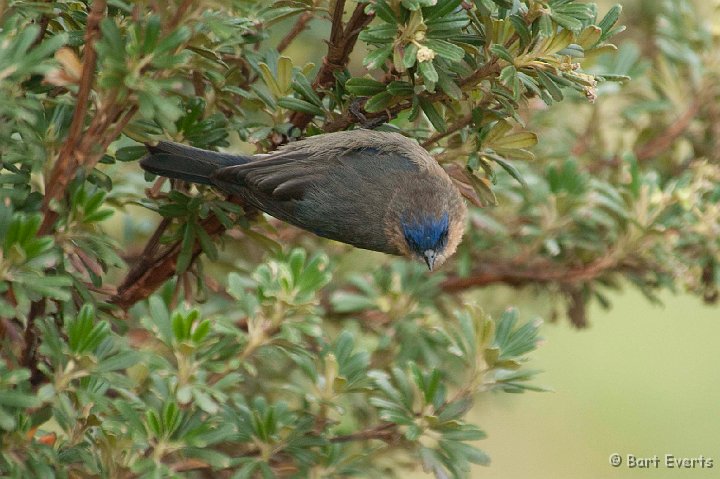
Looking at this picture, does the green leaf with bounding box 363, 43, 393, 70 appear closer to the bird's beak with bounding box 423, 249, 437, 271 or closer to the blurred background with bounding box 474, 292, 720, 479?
the bird's beak with bounding box 423, 249, 437, 271

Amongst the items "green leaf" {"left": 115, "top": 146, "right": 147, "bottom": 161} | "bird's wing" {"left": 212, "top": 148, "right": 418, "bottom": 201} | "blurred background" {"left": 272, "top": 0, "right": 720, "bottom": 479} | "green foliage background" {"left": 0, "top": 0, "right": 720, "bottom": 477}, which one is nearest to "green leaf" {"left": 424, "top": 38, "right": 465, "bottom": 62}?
"green foliage background" {"left": 0, "top": 0, "right": 720, "bottom": 477}

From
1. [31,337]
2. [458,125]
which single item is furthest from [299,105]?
[31,337]

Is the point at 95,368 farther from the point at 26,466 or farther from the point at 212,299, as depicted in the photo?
the point at 212,299

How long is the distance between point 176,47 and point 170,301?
1.01 meters

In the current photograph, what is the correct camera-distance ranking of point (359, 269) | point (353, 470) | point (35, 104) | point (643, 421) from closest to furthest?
point (35, 104)
point (353, 470)
point (359, 269)
point (643, 421)

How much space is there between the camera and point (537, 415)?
680 centimetres

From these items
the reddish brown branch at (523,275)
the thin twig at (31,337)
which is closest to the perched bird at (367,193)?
the reddish brown branch at (523,275)

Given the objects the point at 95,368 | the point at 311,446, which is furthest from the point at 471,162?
the point at 95,368

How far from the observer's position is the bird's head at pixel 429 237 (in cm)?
300

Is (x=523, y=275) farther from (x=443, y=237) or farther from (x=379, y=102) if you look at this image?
(x=379, y=102)

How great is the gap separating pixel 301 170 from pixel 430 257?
498mm

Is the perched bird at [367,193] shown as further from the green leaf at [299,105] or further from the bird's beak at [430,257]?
the green leaf at [299,105]

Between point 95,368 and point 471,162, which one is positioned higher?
point 471,162

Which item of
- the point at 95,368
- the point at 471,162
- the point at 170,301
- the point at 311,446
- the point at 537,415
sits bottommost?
the point at 537,415
